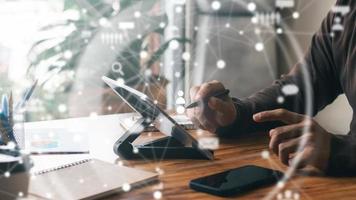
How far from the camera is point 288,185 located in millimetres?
735

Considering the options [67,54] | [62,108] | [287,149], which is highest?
[67,54]

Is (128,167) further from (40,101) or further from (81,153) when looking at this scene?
(40,101)

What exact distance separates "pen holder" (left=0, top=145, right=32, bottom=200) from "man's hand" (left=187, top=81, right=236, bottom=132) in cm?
51

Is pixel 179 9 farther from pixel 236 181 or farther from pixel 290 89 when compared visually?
pixel 236 181

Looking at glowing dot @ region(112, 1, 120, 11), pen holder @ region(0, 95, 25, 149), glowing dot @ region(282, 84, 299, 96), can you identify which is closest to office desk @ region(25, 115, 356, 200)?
pen holder @ region(0, 95, 25, 149)

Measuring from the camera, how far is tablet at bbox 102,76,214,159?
2.94 feet

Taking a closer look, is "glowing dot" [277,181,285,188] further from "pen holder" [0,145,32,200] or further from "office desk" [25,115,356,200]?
"pen holder" [0,145,32,200]

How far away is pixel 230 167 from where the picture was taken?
846mm

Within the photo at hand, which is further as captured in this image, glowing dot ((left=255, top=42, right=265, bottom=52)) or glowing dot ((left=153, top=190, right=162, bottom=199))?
glowing dot ((left=255, top=42, right=265, bottom=52))

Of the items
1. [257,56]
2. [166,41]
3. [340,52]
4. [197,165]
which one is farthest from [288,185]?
[166,41]

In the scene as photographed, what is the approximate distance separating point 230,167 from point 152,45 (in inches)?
59.0

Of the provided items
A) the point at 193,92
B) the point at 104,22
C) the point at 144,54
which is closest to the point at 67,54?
the point at 104,22

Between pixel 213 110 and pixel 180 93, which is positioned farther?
pixel 180 93

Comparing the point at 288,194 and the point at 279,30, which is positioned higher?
the point at 279,30
